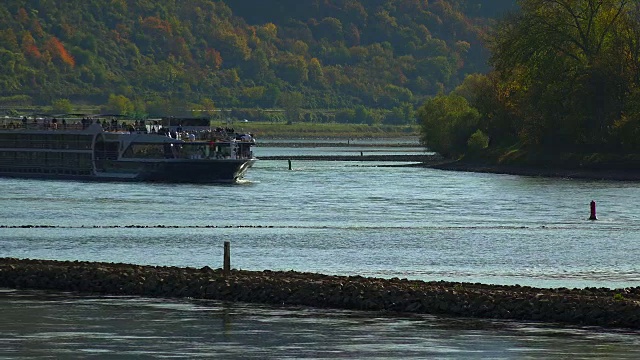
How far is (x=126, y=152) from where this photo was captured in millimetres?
162250

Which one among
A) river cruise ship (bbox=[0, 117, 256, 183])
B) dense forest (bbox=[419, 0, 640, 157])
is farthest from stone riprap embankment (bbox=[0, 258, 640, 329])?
dense forest (bbox=[419, 0, 640, 157])

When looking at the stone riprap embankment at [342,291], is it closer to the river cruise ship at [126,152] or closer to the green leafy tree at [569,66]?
the river cruise ship at [126,152]

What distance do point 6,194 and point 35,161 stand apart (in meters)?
44.5

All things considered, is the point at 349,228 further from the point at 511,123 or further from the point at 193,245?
the point at 511,123

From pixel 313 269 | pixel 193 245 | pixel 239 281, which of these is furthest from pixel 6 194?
pixel 239 281

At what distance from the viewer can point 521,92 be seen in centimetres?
18775

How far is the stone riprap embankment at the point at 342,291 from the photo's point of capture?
1503 inches

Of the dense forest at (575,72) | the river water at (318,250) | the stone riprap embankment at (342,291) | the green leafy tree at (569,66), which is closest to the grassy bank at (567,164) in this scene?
the dense forest at (575,72)

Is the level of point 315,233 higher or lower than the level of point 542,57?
lower

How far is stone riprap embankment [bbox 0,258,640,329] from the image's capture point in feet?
125

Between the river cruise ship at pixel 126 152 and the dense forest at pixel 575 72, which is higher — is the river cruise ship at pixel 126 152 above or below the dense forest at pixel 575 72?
below

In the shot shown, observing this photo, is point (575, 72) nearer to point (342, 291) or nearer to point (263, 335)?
point (342, 291)

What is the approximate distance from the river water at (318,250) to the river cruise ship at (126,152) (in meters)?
3.95

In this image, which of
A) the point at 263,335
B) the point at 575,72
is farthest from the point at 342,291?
the point at 575,72
